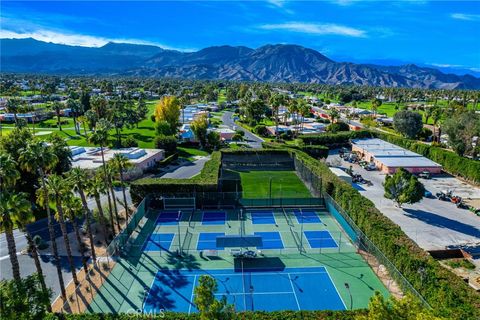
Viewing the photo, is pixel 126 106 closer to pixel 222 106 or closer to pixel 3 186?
pixel 222 106

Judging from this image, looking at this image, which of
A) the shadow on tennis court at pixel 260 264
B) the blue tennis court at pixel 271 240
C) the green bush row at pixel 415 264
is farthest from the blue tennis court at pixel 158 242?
the green bush row at pixel 415 264

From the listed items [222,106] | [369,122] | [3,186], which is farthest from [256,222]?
[222,106]

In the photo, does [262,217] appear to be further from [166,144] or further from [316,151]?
[166,144]

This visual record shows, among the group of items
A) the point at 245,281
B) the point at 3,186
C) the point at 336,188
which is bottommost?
the point at 245,281

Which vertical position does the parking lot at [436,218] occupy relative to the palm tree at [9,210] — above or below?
below

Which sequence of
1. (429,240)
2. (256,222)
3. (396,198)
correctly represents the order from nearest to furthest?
(429,240), (256,222), (396,198)

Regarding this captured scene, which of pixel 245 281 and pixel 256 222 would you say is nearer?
pixel 245 281

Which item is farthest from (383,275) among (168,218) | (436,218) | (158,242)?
(168,218)

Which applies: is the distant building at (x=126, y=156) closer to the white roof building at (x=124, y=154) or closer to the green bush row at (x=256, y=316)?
the white roof building at (x=124, y=154)
